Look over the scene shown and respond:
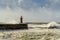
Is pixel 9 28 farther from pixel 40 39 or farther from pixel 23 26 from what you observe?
pixel 40 39

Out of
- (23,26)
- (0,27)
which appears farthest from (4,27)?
(23,26)

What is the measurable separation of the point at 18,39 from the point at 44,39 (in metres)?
2.58

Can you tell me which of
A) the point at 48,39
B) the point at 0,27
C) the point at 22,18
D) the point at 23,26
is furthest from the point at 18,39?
the point at 22,18

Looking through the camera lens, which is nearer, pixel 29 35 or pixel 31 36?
pixel 31 36

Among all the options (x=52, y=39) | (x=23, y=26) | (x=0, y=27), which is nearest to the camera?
(x=52, y=39)

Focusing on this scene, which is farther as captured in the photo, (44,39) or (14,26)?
(14,26)

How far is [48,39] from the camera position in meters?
16.9

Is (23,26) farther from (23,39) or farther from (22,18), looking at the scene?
(23,39)

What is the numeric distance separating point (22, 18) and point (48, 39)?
19990mm

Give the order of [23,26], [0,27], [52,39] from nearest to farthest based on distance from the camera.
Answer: [52,39] < [0,27] < [23,26]

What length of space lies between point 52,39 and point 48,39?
0.38m

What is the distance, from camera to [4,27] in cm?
3222

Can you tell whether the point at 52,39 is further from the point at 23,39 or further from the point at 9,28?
the point at 9,28

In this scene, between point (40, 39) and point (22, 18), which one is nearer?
A: point (40, 39)
